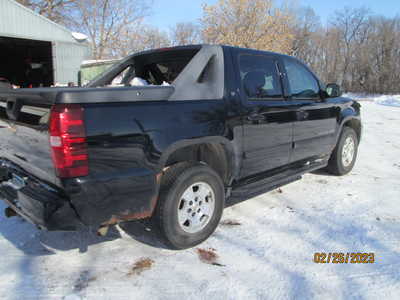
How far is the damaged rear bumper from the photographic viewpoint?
222 centimetres

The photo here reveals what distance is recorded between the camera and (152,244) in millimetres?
3111

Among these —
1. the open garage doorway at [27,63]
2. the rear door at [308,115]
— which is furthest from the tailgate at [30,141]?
the open garage doorway at [27,63]

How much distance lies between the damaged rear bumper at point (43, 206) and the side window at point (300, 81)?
296cm

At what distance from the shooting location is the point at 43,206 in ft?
7.26

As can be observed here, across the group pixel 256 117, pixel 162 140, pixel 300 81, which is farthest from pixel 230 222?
pixel 300 81

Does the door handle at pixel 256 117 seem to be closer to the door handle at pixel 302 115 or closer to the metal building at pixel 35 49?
the door handle at pixel 302 115

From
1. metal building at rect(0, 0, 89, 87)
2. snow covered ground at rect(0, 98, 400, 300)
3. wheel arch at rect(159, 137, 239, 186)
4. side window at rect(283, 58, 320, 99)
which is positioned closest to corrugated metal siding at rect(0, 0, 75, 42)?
metal building at rect(0, 0, 89, 87)

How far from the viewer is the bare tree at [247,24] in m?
30.0

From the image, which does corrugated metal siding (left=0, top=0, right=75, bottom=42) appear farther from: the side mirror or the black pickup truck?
the side mirror

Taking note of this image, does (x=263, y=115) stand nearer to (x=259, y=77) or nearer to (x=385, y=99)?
(x=259, y=77)

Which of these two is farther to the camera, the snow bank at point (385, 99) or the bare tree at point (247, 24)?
the bare tree at point (247, 24)

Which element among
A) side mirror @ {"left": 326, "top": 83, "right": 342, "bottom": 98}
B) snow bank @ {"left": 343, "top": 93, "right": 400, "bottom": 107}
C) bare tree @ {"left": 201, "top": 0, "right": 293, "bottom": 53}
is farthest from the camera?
bare tree @ {"left": 201, "top": 0, "right": 293, "bottom": 53}

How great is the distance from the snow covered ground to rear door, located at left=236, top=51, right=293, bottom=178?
67 cm

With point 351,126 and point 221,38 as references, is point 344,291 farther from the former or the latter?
point 221,38
